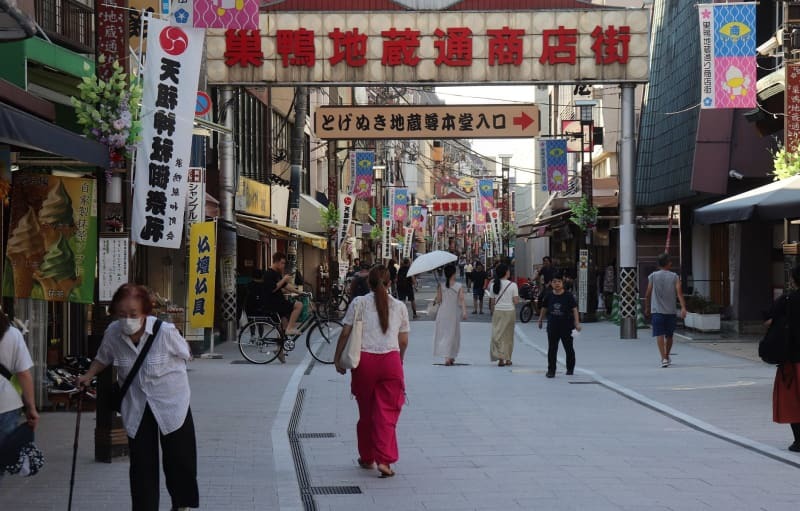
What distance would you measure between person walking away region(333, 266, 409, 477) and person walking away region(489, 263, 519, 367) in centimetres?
991

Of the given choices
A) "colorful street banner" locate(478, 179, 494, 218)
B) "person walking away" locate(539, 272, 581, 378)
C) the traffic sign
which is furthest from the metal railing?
"colorful street banner" locate(478, 179, 494, 218)

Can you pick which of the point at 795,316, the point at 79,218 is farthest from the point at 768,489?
the point at 79,218

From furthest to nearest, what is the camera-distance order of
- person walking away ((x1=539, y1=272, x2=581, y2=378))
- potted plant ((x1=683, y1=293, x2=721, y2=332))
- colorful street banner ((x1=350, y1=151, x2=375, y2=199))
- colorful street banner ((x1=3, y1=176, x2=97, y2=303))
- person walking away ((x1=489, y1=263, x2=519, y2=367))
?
colorful street banner ((x1=350, y1=151, x2=375, y2=199)) → potted plant ((x1=683, y1=293, x2=721, y2=332)) → person walking away ((x1=489, y1=263, x2=519, y2=367)) → person walking away ((x1=539, y1=272, x2=581, y2=378)) → colorful street banner ((x1=3, y1=176, x2=97, y2=303))

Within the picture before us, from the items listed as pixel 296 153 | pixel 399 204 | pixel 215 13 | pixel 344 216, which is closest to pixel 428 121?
pixel 215 13

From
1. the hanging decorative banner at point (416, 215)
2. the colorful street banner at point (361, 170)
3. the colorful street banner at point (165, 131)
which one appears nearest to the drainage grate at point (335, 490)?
the colorful street banner at point (165, 131)

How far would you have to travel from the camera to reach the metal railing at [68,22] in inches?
632

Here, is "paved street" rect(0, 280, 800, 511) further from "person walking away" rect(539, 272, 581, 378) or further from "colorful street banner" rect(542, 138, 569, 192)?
"colorful street banner" rect(542, 138, 569, 192)

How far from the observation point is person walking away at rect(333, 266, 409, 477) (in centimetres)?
959

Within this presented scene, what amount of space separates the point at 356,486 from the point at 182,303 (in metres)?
13.3

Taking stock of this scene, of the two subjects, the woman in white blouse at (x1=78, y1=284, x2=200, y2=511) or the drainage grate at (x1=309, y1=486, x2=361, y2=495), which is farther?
the drainage grate at (x1=309, y1=486, x2=361, y2=495)

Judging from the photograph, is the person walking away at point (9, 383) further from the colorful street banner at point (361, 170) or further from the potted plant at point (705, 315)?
the colorful street banner at point (361, 170)

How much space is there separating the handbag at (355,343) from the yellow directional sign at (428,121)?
1502cm

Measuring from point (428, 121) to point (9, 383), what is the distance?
59.3 ft

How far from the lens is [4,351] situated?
23.5 feet
